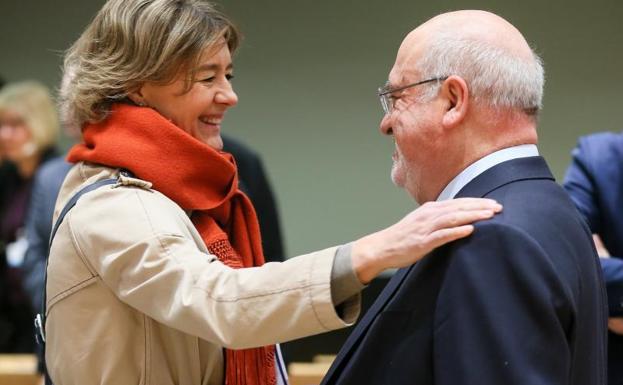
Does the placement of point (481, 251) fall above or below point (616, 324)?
above

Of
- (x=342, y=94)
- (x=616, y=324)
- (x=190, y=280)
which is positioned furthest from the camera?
(x=342, y=94)

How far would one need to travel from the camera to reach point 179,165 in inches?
80.9

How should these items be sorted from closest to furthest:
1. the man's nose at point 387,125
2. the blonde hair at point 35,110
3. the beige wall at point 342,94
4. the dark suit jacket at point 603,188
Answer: the man's nose at point 387,125 → the dark suit jacket at point 603,188 → the blonde hair at point 35,110 → the beige wall at point 342,94

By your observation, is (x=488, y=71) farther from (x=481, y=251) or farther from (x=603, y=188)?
(x=603, y=188)

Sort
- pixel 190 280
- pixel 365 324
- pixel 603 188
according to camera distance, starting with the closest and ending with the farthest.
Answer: pixel 190 280 → pixel 365 324 → pixel 603 188

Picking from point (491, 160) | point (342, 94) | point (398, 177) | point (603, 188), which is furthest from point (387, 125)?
point (342, 94)

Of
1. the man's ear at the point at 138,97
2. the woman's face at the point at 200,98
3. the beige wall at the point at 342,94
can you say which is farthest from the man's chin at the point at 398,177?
the beige wall at the point at 342,94

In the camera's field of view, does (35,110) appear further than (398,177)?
Yes

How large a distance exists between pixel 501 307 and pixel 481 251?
0.09 metres

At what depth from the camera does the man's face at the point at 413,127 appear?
6.30ft

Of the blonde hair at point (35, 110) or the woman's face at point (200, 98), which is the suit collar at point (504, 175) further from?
the blonde hair at point (35, 110)

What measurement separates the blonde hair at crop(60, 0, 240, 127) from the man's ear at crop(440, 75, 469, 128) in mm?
505

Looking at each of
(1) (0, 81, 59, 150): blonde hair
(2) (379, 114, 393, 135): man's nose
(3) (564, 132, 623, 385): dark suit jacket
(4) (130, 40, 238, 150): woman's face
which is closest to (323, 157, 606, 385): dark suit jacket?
(2) (379, 114, 393, 135): man's nose

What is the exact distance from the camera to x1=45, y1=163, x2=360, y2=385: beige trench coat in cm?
178
